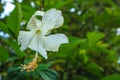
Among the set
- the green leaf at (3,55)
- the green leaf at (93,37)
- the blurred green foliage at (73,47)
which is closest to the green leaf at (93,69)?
the blurred green foliage at (73,47)

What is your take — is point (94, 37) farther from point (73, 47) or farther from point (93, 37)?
point (73, 47)

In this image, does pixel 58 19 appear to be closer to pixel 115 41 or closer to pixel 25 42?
pixel 25 42

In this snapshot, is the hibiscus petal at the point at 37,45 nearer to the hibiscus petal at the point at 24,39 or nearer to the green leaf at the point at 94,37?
the hibiscus petal at the point at 24,39

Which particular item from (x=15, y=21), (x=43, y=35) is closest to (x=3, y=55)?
(x=15, y=21)

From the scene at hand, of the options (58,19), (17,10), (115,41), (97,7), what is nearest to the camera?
(58,19)

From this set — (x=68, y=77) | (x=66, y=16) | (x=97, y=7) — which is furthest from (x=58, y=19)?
(x=97, y=7)
